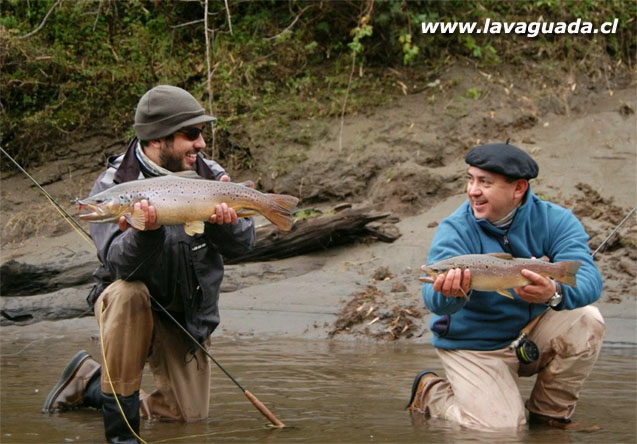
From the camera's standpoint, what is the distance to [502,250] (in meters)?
5.00

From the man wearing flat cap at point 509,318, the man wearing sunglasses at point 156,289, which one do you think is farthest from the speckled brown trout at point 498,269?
the man wearing sunglasses at point 156,289

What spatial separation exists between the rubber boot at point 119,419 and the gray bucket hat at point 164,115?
1321mm

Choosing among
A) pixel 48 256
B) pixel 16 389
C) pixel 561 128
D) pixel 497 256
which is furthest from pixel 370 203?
pixel 497 256

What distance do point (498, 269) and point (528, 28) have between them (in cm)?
912

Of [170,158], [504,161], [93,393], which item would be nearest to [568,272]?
[504,161]

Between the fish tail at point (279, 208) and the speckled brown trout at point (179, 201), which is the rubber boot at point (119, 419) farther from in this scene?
the fish tail at point (279, 208)

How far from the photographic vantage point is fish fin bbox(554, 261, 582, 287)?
4.47 metres

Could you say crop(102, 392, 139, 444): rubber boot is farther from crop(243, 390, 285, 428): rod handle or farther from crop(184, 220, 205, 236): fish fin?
crop(184, 220, 205, 236): fish fin

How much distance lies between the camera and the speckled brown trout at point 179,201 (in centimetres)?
428

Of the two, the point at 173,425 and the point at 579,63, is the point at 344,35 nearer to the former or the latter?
the point at 579,63

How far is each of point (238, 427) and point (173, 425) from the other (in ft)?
1.20

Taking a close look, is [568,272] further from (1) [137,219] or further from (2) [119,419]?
(2) [119,419]

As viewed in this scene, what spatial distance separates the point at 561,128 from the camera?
11.5 m

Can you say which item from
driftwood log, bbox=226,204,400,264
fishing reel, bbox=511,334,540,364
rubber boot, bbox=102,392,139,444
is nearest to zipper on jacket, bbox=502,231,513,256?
fishing reel, bbox=511,334,540,364
